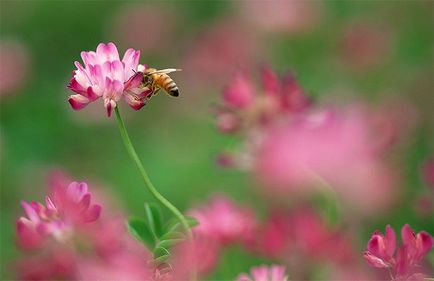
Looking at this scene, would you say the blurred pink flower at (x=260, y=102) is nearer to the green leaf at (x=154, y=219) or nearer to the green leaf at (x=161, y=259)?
the green leaf at (x=154, y=219)

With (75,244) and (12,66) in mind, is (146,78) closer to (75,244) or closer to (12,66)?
(75,244)

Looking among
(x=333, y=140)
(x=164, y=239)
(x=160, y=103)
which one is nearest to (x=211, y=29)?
(x=160, y=103)

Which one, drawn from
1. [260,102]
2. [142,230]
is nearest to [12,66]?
[260,102]

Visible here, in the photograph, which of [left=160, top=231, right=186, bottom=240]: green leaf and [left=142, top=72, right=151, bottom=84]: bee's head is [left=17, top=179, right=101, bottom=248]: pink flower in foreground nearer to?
[left=160, top=231, right=186, bottom=240]: green leaf

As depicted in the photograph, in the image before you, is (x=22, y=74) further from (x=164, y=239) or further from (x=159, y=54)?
(x=164, y=239)

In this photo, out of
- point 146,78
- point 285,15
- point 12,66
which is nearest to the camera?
point 146,78

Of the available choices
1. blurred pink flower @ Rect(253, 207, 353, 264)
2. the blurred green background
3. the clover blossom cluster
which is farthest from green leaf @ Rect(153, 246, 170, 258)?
the blurred green background

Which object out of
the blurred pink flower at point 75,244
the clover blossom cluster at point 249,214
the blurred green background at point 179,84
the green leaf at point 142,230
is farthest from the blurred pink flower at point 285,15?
the green leaf at point 142,230
